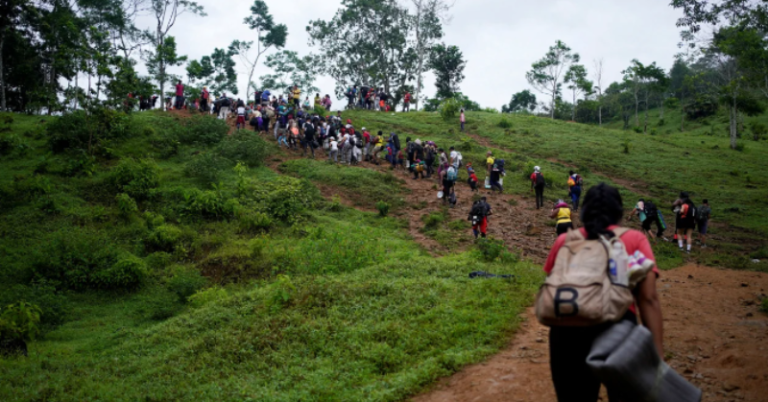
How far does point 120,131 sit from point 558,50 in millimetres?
33464

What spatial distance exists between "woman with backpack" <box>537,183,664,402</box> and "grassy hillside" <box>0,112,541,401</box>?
269 centimetres

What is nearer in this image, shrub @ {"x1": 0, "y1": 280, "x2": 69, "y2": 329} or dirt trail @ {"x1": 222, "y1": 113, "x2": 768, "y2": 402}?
dirt trail @ {"x1": 222, "y1": 113, "x2": 768, "y2": 402}

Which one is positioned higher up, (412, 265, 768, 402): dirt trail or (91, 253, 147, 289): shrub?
(412, 265, 768, 402): dirt trail

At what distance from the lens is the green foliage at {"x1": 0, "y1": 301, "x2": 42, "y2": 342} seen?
27.6ft

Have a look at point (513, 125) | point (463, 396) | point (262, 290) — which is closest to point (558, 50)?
point (513, 125)

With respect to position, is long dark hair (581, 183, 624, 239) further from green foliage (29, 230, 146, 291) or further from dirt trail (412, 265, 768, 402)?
green foliage (29, 230, 146, 291)

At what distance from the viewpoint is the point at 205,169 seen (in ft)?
56.5

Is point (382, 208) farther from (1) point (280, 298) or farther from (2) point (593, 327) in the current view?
(2) point (593, 327)

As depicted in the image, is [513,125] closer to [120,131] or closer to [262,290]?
[120,131]

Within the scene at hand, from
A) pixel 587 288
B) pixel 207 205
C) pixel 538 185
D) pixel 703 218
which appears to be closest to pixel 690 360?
pixel 587 288

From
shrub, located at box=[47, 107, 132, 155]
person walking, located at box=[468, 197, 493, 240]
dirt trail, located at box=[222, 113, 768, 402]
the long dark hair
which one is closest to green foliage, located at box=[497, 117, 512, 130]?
person walking, located at box=[468, 197, 493, 240]

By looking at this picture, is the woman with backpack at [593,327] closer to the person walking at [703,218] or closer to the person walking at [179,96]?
the person walking at [703,218]

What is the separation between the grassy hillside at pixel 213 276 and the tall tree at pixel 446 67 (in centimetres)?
2735

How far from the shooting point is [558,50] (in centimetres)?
4125
